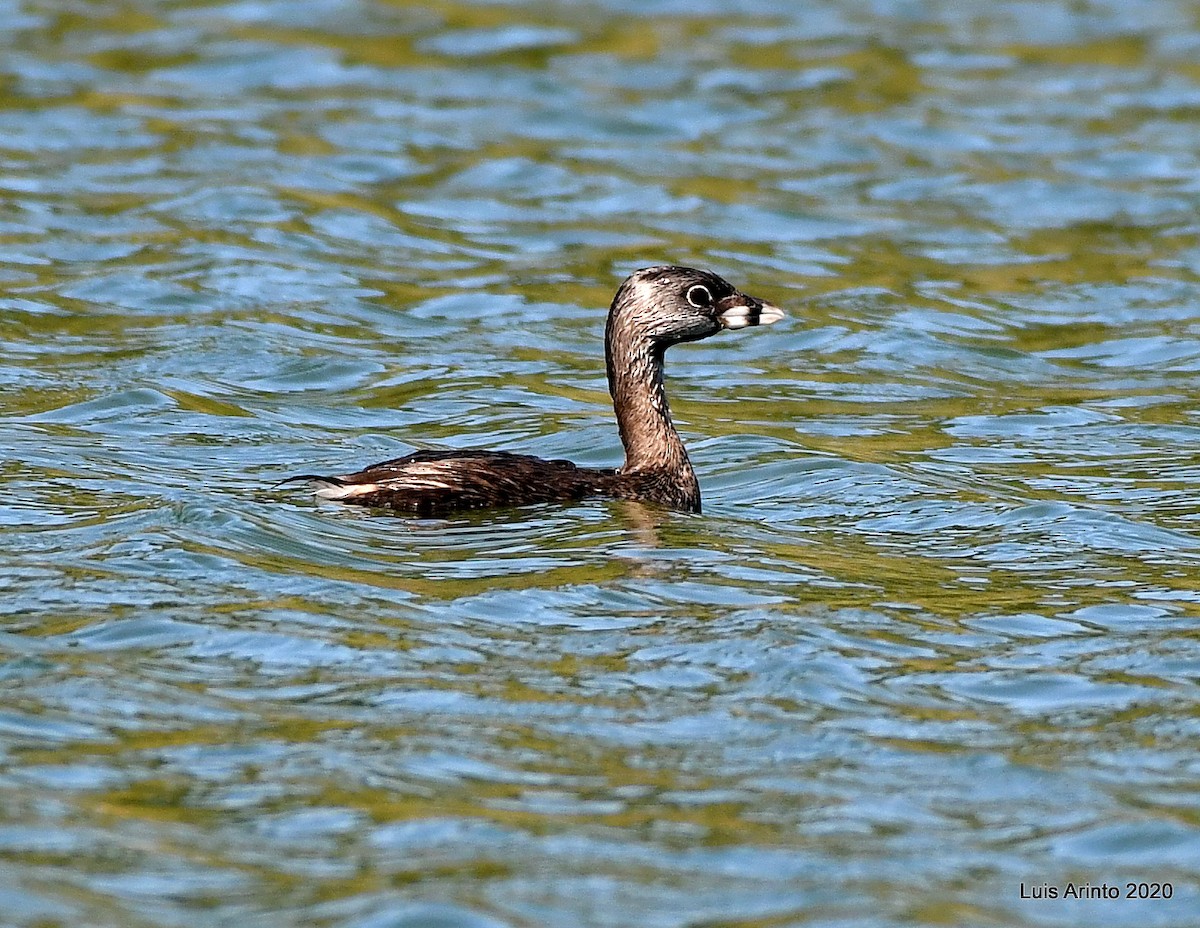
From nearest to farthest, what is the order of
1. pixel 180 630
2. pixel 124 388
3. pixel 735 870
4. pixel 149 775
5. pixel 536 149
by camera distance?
pixel 735 870
pixel 149 775
pixel 180 630
pixel 124 388
pixel 536 149

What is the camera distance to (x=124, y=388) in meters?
12.9

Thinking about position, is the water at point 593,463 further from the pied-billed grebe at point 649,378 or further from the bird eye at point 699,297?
the bird eye at point 699,297

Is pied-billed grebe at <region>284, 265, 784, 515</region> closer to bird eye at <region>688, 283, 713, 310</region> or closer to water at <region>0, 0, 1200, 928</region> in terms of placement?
bird eye at <region>688, 283, 713, 310</region>

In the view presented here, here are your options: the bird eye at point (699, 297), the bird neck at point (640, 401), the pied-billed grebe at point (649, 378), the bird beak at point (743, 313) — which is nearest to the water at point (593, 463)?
the pied-billed grebe at point (649, 378)

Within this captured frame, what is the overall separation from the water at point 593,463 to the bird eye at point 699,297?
99 cm

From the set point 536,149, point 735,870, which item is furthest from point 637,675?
point 536,149

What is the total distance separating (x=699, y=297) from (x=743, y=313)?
0.24 meters

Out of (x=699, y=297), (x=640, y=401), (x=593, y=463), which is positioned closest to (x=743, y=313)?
(x=699, y=297)

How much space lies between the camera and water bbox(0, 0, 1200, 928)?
636 centimetres

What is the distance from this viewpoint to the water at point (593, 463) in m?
6.36

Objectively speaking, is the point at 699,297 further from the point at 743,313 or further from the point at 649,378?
the point at 649,378

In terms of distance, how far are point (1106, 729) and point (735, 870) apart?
179 centimetres

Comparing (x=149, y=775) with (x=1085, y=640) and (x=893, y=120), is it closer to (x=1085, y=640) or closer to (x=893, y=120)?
(x=1085, y=640)

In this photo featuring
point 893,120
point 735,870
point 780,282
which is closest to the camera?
point 735,870
